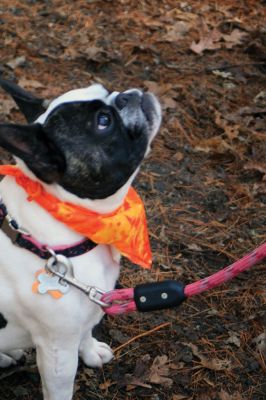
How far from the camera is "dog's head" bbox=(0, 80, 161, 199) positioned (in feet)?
7.29

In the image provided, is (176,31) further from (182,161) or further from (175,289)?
(175,289)

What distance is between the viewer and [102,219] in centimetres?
237

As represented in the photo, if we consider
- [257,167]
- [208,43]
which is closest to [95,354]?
[257,167]

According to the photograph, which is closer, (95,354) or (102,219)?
(102,219)

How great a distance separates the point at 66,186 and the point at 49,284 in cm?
37

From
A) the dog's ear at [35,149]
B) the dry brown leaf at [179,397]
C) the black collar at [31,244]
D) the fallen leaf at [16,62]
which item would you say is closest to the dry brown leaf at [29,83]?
the fallen leaf at [16,62]

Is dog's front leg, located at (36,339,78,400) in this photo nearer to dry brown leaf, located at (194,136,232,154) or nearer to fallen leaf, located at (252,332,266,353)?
fallen leaf, located at (252,332,266,353)

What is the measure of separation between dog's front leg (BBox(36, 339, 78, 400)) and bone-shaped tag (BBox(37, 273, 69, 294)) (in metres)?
0.25

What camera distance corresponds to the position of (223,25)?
5559 millimetres

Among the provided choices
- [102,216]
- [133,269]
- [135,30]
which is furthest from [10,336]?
[135,30]

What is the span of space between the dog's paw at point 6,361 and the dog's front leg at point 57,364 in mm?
502

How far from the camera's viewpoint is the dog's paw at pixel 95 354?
2996mm

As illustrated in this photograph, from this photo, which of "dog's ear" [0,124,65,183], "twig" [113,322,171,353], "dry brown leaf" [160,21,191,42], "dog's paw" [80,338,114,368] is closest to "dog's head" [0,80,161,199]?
"dog's ear" [0,124,65,183]

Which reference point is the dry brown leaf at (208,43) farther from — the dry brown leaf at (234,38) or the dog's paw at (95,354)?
Answer: the dog's paw at (95,354)
